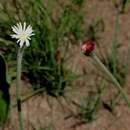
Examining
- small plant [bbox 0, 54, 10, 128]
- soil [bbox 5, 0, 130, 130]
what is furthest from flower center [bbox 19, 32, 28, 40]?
soil [bbox 5, 0, 130, 130]

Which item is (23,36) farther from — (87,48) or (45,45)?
(45,45)

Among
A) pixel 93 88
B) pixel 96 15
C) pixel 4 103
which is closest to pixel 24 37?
pixel 4 103

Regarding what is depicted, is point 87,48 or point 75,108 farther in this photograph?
point 75,108

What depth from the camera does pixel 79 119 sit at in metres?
1.63

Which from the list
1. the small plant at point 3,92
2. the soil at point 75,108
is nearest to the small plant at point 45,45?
the soil at point 75,108

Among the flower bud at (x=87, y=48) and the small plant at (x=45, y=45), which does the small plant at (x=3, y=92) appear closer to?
the small plant at (x=45, y=45)

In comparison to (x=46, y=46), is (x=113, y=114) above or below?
below

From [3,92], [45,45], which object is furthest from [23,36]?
[45,45]

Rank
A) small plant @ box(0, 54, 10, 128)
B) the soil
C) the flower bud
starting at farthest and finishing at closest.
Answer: the soil
small plant @ box(0, 54, 10, 128)
the flower bud

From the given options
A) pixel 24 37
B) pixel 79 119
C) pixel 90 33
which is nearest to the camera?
pixel 24 37

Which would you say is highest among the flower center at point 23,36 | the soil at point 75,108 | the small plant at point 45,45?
the small plant at point 45,45

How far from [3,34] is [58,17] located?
0.24 m

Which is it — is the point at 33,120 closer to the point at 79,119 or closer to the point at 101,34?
the point at 79,119

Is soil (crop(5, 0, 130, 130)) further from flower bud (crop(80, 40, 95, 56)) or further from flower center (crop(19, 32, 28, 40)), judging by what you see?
flower bud (crop(80, 40, 95, 56))
